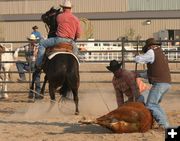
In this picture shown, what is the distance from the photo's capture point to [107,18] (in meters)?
43.8

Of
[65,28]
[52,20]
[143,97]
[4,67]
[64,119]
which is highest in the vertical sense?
[52,20]

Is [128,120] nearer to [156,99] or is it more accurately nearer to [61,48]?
[156,99]

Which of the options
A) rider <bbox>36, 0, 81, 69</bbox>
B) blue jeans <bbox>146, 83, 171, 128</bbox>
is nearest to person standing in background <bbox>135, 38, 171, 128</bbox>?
blue jeans <bbox>146, 83, 171, 128</bbox>

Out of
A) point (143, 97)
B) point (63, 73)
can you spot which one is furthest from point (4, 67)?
point (143, 97)

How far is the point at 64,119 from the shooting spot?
836 centimetres

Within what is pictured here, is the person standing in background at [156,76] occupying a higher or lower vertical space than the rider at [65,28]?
lower

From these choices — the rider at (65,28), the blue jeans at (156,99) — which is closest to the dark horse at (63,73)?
the rider at (65,28)

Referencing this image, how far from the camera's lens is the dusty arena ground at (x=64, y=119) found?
263 inches

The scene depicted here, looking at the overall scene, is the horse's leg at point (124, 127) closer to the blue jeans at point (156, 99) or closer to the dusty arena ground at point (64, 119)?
the dusty arena ground at point (64, 119)

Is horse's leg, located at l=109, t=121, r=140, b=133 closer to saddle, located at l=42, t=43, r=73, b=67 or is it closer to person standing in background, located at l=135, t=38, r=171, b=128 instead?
person standing in background, located at l=135, t=38, r=171, b=128

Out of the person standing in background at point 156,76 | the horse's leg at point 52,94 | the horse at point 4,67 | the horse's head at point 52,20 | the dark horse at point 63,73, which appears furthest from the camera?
the horse at point 4,67

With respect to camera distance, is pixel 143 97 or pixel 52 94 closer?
pixel 143 97

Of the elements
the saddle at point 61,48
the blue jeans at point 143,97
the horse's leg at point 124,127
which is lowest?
the horse's leg at point 124,127

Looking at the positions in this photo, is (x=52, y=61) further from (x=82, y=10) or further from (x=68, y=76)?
(x=82, y=10)
